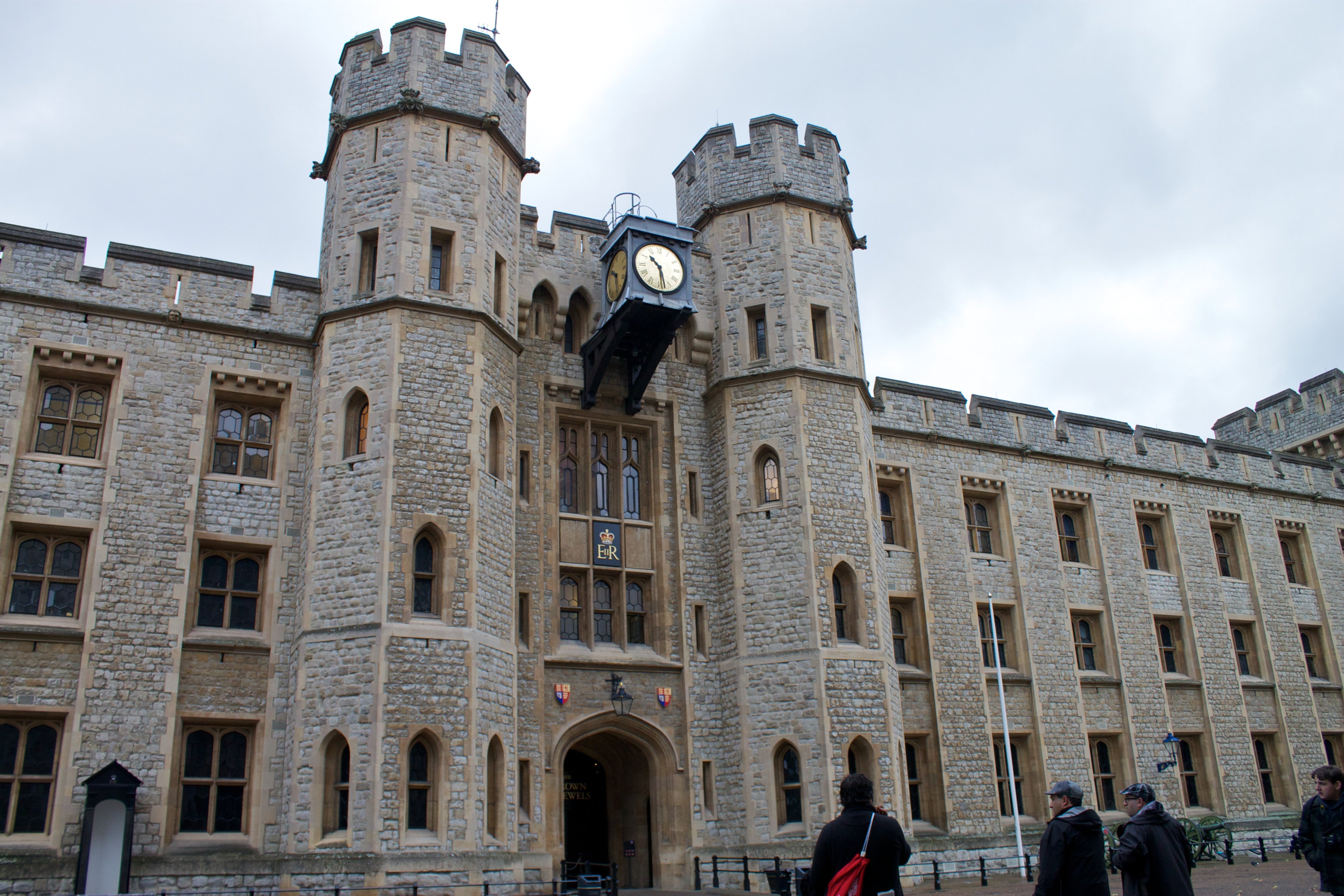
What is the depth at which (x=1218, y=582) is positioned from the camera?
85.5 ft

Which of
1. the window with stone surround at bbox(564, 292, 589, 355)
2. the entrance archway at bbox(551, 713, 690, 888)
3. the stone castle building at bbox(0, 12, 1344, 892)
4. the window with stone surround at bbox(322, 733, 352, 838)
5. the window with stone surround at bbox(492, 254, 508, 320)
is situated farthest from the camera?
the window with stone surround at bbox(564, 292, 589, 355)

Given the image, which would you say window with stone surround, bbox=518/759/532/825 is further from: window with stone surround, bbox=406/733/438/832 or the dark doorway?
the dark doorway

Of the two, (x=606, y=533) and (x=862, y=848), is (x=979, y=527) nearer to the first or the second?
(x=606, y=533)

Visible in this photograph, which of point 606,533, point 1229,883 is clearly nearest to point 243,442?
point 606,533

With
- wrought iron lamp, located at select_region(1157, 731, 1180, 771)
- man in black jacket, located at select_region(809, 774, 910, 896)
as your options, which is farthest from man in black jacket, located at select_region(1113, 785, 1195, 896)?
wrought iron lamp, located at select_region(1157, 731, 1180, 771)

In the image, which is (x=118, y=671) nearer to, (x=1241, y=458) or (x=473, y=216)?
(x=473, y=216)

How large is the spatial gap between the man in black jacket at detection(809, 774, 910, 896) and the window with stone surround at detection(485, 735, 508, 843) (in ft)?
34.6

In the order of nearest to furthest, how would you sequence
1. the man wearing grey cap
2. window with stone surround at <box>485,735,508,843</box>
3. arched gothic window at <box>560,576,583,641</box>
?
1. the man wearing grey cap
2. window with stone surround at <box>485,735,508,843</box>
3. arched gothic window at <box>560,576,583,641</box>

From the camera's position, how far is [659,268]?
18.9 meters

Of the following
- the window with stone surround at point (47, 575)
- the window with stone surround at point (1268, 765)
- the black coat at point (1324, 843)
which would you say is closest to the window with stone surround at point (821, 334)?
the window with stone surround at point (47, 575)

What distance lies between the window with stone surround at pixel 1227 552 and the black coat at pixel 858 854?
79.9ft

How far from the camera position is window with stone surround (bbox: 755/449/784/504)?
19312 millimetres

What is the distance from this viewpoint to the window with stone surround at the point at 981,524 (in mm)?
23438

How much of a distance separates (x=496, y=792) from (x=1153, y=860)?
1127cm
